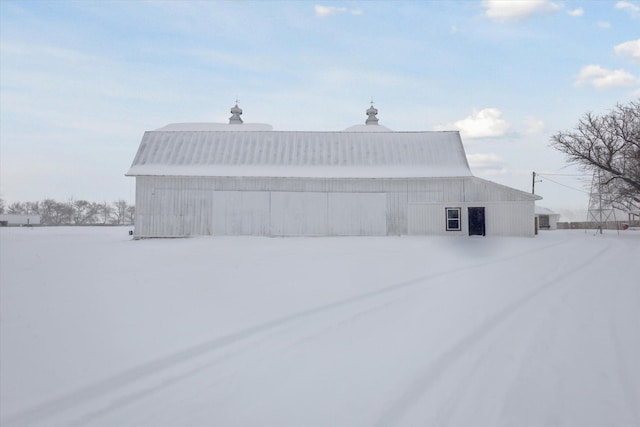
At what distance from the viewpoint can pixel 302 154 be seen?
25938 mm

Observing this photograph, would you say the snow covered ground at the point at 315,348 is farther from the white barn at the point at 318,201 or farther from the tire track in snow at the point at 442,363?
the white barn at the point at 318,201

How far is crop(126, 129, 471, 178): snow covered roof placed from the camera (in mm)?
24250

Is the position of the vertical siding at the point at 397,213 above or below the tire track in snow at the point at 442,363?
above

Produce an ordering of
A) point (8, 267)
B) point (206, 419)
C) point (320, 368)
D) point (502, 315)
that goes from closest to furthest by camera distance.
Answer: point (206, 419)
point (320, 368)
point (502, 315)
point (8, 267)

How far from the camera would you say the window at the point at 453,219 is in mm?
23906

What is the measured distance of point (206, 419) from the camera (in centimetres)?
375

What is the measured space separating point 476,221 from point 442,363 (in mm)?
20781

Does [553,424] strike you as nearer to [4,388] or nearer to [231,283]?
[4,388]

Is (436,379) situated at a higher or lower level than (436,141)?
lower

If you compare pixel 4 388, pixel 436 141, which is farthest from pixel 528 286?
pixel 436 141

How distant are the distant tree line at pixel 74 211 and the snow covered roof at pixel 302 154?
56881mm

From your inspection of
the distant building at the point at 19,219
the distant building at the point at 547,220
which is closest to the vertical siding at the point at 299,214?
the distant building at the point at 547,220

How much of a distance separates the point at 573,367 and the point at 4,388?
5921 mm

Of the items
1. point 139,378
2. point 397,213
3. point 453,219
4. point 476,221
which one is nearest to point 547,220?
point 476,221
